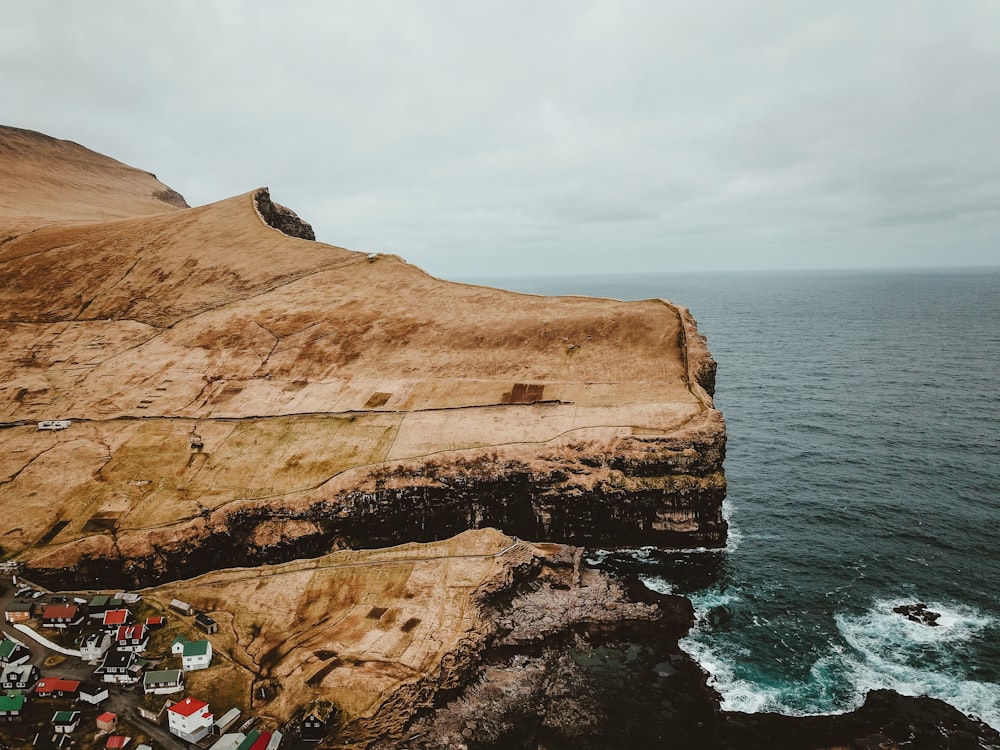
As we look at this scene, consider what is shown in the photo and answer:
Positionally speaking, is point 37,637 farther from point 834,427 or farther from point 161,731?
point 834,427

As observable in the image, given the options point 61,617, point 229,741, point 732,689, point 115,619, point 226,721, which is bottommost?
point 732,689

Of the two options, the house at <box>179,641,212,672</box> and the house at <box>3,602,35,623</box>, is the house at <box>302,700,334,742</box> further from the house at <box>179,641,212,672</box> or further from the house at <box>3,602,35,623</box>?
the house at <box>3,602,35,623</box>

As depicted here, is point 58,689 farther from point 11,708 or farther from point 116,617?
point 116,617

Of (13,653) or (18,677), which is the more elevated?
(13,653)

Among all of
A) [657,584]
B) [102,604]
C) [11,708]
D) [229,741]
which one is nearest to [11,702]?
[11,708]

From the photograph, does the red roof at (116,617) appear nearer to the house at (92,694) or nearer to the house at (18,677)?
the house at (18,677)

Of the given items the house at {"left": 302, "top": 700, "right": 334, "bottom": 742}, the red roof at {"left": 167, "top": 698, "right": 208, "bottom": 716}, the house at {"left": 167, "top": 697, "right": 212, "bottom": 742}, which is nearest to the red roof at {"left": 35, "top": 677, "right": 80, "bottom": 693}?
the red roof at {"left": 167, "top": 698, "right": 208, "bottom": 716}
